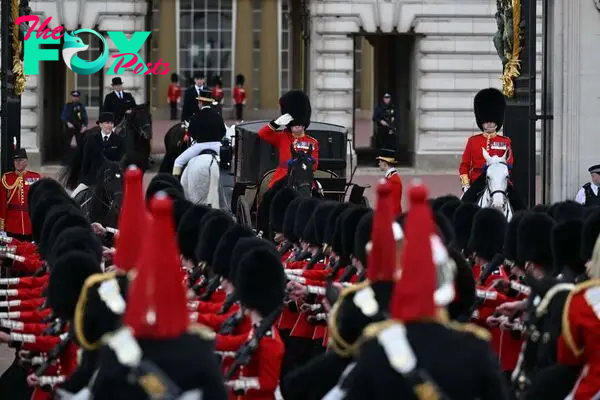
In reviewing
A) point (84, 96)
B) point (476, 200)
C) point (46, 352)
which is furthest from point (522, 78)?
point (84, 96)

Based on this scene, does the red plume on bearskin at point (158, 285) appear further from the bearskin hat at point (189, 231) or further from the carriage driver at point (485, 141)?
the carriage driver at point (485, 141)

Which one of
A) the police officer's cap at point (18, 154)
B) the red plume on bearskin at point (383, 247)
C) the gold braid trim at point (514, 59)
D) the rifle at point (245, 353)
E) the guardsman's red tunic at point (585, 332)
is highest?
the gold braid trim at point (514, 59)

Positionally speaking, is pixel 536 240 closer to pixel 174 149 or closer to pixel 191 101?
pixel 174 149

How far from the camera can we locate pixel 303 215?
11500 millimetres

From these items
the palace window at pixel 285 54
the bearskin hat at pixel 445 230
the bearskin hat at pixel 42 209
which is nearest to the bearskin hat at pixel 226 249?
the bearskin hat at pixel 445 230

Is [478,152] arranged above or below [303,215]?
above

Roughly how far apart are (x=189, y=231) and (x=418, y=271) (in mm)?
5097

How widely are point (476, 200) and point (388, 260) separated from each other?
23.9ft

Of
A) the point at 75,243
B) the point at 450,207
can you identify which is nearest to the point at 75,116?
the point at 450,207

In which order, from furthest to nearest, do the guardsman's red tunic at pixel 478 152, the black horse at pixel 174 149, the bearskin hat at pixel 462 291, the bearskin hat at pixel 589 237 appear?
the black horse at pixel 174 149
the guardsman's red tunic at pixel 478 152
the bearskin hat at pixel 589 237
the bearskin hat at pixel 462 291

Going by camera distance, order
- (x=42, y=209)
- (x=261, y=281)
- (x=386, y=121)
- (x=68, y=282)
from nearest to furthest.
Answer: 1. (x=68, y=282)
2. (x=261, y=281)
3. (x=42, y=209)
4. (x=386, y=121)

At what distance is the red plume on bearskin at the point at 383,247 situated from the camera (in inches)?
245

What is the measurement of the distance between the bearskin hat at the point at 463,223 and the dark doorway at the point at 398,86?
17.9 metres

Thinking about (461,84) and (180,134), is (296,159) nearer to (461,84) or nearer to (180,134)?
(180,134)
